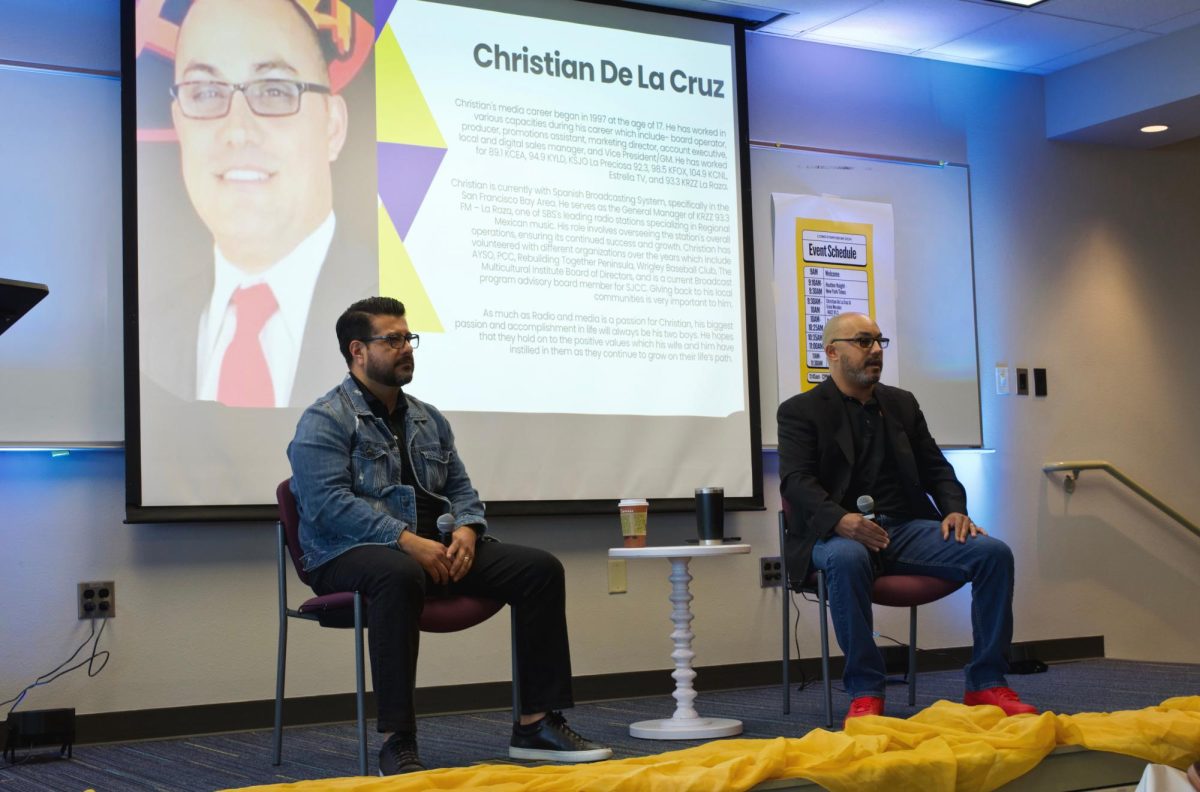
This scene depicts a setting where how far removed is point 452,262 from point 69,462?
55.4 inches

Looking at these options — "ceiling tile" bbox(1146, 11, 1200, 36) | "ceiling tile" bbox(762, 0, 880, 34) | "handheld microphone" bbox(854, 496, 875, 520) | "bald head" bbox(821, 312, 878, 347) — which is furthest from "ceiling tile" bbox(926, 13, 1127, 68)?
"handheld microphone" bbox(854, 496, 875, 520)

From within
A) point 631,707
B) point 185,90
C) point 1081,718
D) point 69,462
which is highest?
point 185,90

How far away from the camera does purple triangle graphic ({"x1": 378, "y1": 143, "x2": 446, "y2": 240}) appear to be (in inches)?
171

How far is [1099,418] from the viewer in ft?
19.1

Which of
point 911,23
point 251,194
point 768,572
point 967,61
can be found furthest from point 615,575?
point 967,61

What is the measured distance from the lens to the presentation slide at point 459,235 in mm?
4012

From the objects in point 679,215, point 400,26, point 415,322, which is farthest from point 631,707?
point 400,26

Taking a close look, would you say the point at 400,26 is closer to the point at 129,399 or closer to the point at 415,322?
the point at 415,322

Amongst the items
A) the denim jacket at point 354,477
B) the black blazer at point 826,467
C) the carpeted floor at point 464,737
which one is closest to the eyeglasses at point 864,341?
the black blazer at point 826,467

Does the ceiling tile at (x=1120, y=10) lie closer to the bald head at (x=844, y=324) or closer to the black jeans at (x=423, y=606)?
the bald head at (x=844, y=324)

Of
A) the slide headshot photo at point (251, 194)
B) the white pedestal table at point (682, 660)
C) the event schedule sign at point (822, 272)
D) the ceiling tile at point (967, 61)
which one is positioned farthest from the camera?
the ceiling tile at point (967, 61)

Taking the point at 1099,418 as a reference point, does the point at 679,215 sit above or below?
above

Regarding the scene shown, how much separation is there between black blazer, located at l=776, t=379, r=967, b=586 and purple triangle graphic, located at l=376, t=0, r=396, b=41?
1.94 m

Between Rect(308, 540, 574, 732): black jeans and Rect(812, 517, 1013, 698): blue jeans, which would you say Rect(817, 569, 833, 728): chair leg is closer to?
Rect(812, 517, 1013, 698): blue jeans
